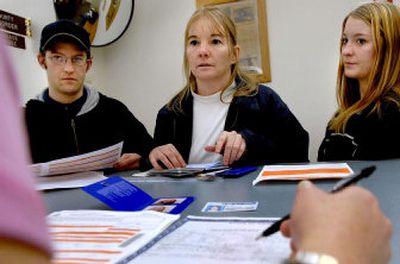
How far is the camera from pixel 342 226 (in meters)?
0.32

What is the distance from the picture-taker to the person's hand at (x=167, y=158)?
4.01 feet

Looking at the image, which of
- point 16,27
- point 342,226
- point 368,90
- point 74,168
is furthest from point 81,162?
point 16,27

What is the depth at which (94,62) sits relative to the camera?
2.53m

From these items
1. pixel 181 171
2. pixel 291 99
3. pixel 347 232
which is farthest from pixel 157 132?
pixel 347 232

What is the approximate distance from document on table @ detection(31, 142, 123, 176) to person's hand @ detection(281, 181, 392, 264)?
0.73m

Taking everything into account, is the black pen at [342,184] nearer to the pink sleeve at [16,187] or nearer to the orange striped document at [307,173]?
the pink sleeve at [16,187]

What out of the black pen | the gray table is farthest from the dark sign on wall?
the black pen

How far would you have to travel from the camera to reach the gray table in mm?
635

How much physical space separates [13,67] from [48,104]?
159cm

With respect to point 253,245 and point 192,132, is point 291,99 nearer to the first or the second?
point 192,132

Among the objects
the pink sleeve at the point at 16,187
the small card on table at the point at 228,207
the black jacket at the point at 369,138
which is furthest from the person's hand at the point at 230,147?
the pink sleeve at the point at 16,187

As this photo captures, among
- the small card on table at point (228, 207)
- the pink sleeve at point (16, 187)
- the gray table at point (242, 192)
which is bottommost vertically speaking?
the gray table at point (242, 192)

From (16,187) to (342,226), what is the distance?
0.26 metres

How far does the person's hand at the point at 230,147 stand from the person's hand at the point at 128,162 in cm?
35
